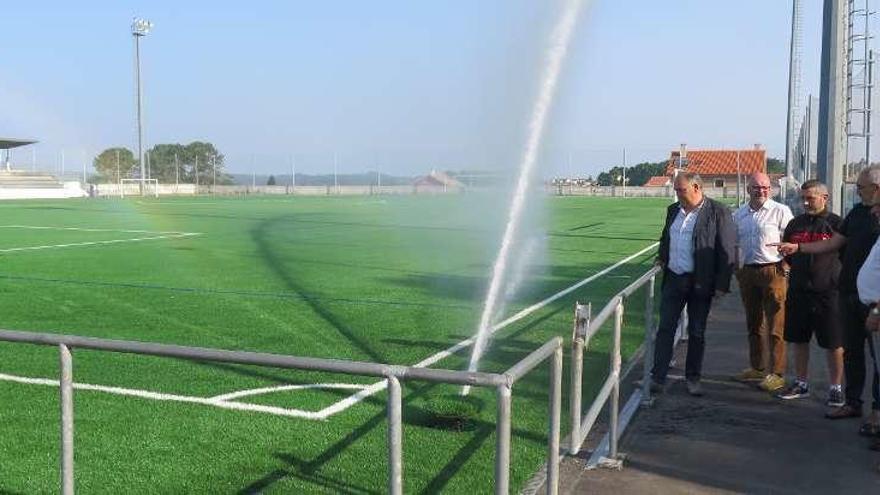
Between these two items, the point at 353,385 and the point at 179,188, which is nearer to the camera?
the point at 353,385

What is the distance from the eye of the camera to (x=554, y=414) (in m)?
3.52

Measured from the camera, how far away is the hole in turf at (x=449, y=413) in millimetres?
5593

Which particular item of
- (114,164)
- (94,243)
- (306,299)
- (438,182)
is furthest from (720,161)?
(438,182)

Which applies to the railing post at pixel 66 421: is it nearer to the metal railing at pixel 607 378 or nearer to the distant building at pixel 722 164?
the metal railing at pixel 607 378

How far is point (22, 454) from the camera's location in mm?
5102

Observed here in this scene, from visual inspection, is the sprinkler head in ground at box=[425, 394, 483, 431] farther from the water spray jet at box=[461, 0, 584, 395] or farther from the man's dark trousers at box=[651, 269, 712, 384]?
the man's dark trousers at box=[651, 269, 712, 384]

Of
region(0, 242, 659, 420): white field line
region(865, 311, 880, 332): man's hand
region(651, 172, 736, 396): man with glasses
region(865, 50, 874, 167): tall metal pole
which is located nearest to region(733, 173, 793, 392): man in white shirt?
region(651, 172, 736, 396): man with glasses

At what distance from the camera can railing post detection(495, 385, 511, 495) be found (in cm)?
276

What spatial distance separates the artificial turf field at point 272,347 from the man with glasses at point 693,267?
2.52ft

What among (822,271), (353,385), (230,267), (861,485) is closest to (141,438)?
(353,385)

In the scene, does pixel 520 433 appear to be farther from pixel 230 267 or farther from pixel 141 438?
pixel 230 267

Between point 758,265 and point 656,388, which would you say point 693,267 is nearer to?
point 758,265

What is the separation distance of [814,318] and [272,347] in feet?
16.2

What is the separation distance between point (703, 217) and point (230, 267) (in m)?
11.1
